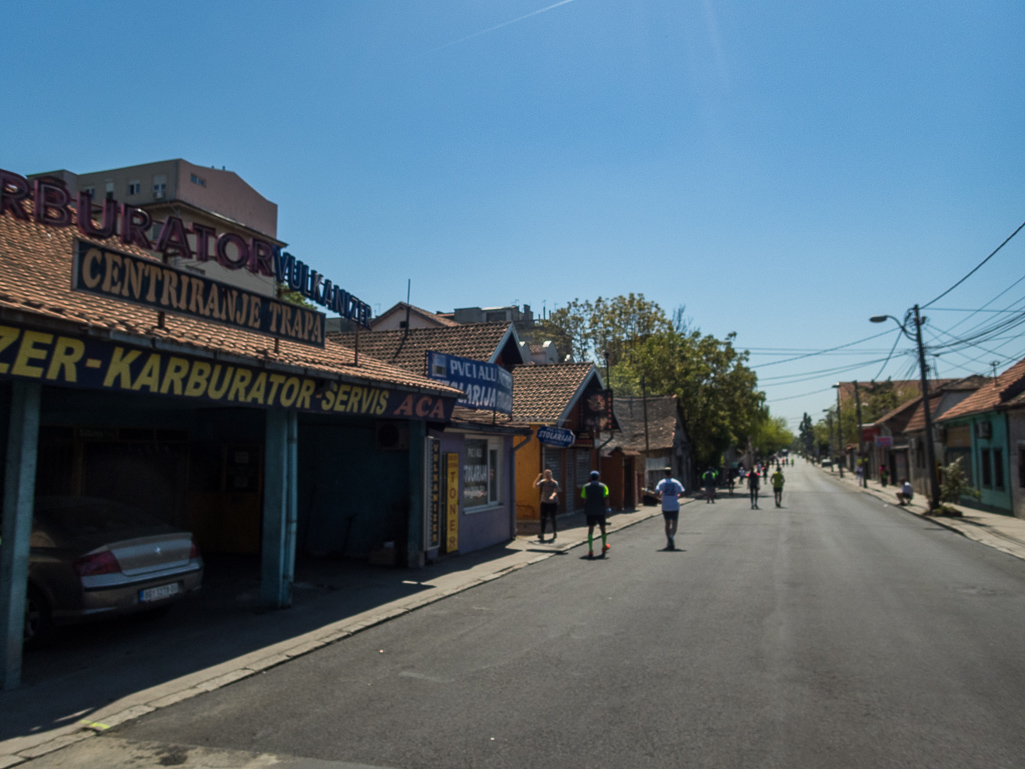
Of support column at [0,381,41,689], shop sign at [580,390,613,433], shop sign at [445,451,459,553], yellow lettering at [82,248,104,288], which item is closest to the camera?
support column at [0,381,41,689]

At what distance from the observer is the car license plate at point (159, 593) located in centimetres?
739

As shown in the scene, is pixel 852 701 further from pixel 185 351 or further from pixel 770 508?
pixel 770 508

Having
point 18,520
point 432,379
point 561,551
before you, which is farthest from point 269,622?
point 561,551

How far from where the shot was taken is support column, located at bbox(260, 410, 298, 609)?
9.08m

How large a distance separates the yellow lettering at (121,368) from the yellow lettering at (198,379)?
742mm

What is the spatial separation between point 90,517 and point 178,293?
265cm

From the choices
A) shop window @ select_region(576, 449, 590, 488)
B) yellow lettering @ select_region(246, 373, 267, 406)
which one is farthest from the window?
shop window @ select_region(576, 449, 590, 488)

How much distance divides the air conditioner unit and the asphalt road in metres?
3.29

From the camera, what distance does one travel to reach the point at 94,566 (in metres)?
7.03

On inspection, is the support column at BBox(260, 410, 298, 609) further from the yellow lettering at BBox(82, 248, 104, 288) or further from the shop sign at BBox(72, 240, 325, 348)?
the yellow lettering at BBox(82, 248, 104, 288)

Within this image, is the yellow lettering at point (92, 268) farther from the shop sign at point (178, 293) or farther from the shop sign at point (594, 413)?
the shop sign at point (594, 413)

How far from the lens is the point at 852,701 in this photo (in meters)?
5.44

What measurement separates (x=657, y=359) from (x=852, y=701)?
42819mm

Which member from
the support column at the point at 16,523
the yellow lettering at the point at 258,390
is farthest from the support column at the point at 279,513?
the support column at the point at 16,523
